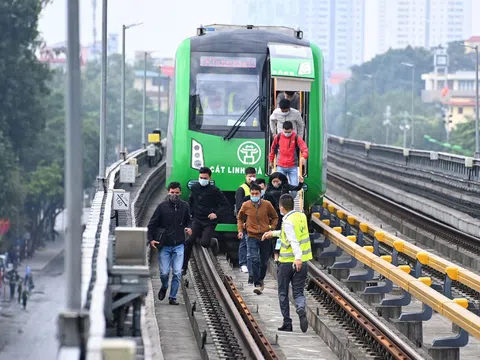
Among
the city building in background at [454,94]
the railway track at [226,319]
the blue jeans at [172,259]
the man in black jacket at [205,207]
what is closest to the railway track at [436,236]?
the railway track at [226,319]

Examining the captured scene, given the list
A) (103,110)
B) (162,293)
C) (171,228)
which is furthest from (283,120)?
(103,110)

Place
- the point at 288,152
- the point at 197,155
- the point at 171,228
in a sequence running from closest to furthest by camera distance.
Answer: the point at 171,228, the point at 288,152, the point at 197,155

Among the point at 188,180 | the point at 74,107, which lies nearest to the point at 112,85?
the point at 188,180

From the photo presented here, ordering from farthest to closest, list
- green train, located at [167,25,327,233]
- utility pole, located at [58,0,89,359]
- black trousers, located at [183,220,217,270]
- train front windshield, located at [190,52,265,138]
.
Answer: train front windshield, located at [190,52,265,138], green train, located at [167,25,327,233], black trousers, located at [183,220,217,270], utility pole, located at [58,0,89,359]

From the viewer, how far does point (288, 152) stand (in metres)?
21.4

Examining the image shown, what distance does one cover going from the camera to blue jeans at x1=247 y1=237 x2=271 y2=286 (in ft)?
64.3

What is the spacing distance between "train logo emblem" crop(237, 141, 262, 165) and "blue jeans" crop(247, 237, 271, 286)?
4702 millimetres

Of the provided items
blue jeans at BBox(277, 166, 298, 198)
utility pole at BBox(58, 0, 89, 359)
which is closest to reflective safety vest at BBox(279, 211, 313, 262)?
blue jeans at BBox(277, 166, 298, 198)

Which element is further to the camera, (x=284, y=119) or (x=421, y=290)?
(x=284, y=119)

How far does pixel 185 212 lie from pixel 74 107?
8.72 meters

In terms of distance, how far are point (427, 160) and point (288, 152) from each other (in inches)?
905

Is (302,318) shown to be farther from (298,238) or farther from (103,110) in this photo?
(103,110)

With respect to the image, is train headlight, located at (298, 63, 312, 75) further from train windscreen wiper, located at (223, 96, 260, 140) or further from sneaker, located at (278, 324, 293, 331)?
sneaker, located at (278, 324, 293, 331)

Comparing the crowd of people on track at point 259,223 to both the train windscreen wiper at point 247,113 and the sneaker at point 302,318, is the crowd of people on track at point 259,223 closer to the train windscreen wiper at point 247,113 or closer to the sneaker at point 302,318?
the sneaker at point 302,318
